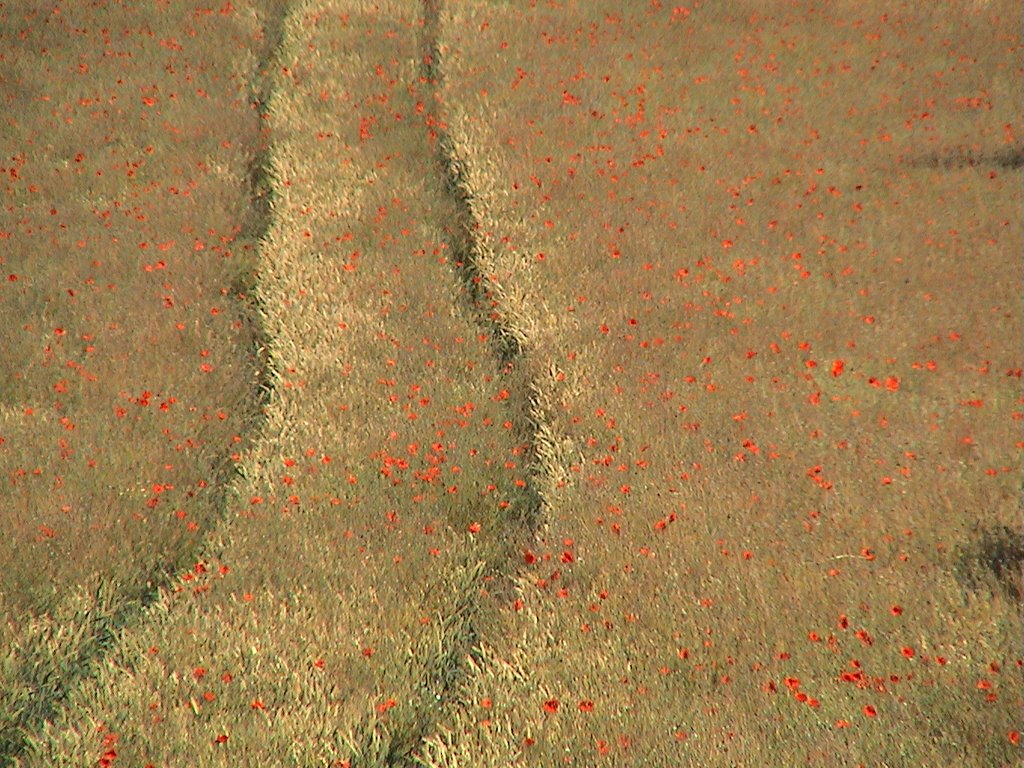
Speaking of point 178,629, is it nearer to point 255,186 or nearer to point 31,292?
point 31,292

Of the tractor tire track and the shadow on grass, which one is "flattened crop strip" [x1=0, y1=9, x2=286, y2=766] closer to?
the tractor tire track

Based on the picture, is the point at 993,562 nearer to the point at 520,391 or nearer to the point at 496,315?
the point at 520,391

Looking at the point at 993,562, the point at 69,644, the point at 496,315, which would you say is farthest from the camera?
the point at 496,315

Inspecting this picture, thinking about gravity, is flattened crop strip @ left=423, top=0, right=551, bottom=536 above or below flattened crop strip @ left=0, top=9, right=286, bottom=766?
above

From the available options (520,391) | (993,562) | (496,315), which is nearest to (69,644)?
(520,391)

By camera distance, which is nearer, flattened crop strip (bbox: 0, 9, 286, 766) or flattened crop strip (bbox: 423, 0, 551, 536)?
flattened crop strip (bbox: 0, 9, 286, 766)

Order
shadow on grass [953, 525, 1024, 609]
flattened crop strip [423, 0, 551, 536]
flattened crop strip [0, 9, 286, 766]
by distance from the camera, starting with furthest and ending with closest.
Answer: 1. flattened crop strip [423, 0, 551, 536]
2. shadow on grass [953, 525, 1024, 609]
3. flattened crop strip [0, 9, 286, 766]

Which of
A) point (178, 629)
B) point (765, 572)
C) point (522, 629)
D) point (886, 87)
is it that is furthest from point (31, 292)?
point (886, 87)

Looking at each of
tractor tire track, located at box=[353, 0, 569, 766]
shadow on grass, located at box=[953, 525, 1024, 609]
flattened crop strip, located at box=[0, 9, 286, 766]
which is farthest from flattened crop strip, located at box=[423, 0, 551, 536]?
shadow on grass, located at box=[953, 525, 1024, 609]

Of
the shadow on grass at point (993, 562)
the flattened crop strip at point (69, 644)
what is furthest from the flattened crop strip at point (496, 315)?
the shadow on grass at point (993, 562)
